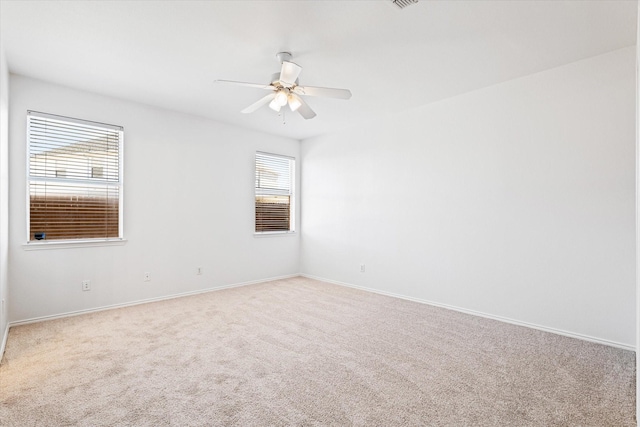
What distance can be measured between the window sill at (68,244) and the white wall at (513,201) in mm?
3278

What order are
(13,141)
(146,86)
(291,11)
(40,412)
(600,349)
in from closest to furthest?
(40,412), (291,11), (600,349), (13,141), (146,86)

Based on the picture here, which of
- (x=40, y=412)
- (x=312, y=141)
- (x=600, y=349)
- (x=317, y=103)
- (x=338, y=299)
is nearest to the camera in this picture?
(x=40, y=412)

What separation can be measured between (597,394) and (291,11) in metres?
3.31

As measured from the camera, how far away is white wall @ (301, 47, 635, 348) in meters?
2.91

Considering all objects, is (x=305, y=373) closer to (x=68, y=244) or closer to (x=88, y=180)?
(x=68, y=244)

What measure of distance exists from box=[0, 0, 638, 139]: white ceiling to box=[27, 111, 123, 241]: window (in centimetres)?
54

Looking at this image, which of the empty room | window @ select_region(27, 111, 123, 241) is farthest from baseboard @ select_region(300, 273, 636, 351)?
window @ select_region(27, 111, 123, 241)

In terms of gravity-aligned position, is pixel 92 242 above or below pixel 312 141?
below

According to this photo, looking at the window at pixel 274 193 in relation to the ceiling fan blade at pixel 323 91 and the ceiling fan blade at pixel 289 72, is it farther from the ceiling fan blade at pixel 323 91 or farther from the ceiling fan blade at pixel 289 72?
the ceiling fan blade at pixel 289 72

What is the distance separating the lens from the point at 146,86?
364 centimetres

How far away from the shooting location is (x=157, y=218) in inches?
173

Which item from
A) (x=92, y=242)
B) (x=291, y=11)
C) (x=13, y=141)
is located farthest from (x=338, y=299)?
(x=13, y=141)

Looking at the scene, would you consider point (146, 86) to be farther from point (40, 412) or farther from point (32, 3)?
point (40, 412)

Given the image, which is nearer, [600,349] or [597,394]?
[597,394]
